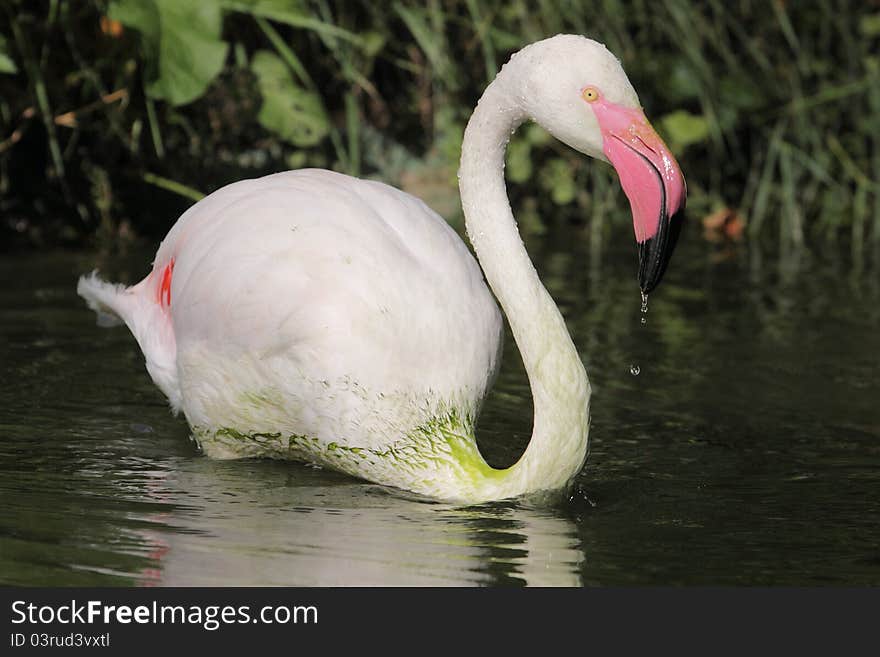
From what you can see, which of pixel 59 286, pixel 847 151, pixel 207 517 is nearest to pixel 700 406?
pixel 207 517

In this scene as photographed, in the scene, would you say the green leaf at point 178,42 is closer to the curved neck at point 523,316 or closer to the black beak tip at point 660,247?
the curved neck at point 523,316

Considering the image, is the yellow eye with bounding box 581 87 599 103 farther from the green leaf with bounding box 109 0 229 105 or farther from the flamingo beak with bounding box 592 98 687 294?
the green leaf with bounding box 109 0 229 105

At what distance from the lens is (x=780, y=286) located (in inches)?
299

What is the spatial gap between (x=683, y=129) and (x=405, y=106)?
154cm

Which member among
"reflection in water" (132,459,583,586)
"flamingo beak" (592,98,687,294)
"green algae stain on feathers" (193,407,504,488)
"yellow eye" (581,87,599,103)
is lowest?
"reflection in water" (132,459,583,586)

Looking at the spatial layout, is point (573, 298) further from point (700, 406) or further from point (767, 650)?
point (767, 650)

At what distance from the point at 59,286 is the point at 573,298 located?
7.40 ft

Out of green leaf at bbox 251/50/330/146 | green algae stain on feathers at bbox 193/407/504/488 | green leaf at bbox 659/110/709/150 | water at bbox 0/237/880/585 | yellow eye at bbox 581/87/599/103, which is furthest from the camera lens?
green leaf at bbox 659/110/709/150

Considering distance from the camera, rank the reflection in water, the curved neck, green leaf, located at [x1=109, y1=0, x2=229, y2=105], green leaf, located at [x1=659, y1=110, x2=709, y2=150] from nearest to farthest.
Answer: the reflection in water, the curved neck, green leaf, located at [x1=109, y1=0, x2=229, y2=105], green leaf, located at [x1=659, y1=110, x2=709, y2=150]

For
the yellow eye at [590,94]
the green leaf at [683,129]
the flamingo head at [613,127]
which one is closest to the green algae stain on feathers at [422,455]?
the flamingo head at [613,127]

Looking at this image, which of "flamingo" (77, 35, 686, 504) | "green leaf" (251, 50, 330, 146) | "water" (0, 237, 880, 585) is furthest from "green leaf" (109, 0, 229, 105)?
"flamingo" (77, 35, 686, 504)

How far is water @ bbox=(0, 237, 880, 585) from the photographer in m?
3.58

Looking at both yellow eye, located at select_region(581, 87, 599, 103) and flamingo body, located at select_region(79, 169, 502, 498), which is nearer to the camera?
yellow eye, located at select_region(581, 87, 599, 103)

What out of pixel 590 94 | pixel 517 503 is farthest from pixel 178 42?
pixel 517 503
